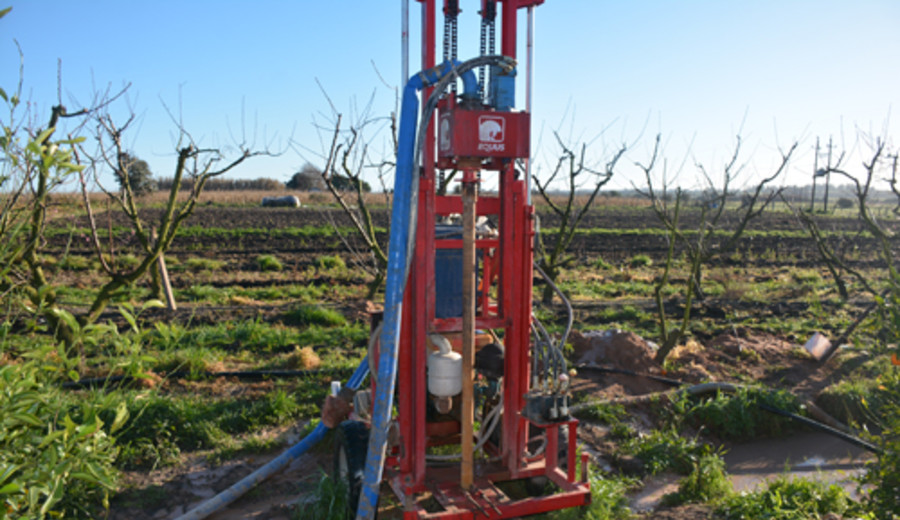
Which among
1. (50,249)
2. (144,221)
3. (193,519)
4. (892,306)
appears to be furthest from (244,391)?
(144,221)

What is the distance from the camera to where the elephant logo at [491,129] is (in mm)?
3660

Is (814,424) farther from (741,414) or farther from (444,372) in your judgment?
(444,372)

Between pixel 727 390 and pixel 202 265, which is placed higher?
pixel 202 265

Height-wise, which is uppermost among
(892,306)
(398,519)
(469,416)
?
(892,306)

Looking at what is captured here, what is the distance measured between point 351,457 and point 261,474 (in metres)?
0.96

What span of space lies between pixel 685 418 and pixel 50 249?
591 inches

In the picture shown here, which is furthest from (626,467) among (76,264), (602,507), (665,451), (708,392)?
(76,264)

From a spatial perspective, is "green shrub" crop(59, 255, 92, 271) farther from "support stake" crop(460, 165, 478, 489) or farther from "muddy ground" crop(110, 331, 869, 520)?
"support stake" crop(460, 165, 478, 489)

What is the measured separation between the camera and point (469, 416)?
150 inches

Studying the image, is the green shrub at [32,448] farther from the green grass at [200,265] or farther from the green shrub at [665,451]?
the green grass at [200,265]

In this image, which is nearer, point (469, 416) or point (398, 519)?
point (469, 416)

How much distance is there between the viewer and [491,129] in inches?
145

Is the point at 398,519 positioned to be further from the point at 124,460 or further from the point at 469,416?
the point at 124,460

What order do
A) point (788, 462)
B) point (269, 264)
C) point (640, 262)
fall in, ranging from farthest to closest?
point (640, 262) < point (269, 264) < point (788, 462)
